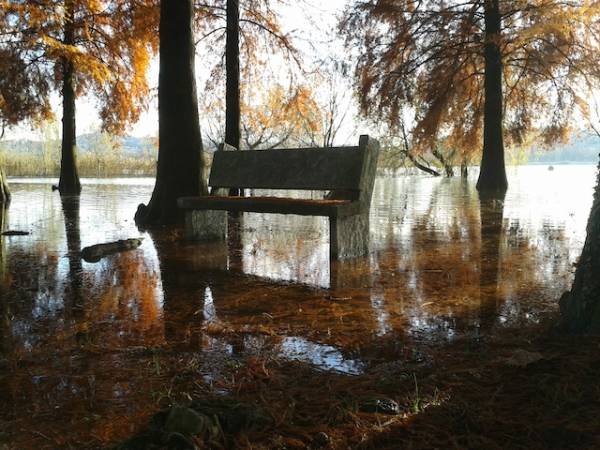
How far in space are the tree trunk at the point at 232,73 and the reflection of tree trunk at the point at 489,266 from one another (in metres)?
5.52

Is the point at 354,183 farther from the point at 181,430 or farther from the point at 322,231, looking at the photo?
the point at 181,430

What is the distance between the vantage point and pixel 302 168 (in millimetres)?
6184

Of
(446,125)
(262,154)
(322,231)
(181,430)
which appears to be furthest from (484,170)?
(181,430)

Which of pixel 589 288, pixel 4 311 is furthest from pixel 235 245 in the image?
pixel 589 288

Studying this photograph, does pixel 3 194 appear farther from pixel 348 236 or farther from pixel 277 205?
pixel 348 236

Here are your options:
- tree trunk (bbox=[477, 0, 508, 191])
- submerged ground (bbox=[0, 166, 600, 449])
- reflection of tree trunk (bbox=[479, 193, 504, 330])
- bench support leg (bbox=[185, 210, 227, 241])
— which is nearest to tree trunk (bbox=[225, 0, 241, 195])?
bench support leg (bbox=[185, 210, 227, 241])

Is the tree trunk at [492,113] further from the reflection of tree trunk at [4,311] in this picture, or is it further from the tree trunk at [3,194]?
the reflection of tree trunk at [4,311]

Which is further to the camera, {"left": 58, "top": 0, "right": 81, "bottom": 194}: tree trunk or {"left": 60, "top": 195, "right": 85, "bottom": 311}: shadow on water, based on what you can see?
{"left": 58, "top": 0, "right": 81, "bottom": 194}: tree trunk

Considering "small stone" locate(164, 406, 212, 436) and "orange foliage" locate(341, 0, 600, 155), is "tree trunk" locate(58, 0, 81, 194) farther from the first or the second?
"small stone" locate(164, 406, 212, 436)

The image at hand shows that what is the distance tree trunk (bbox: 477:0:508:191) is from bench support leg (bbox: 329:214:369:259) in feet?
42.4

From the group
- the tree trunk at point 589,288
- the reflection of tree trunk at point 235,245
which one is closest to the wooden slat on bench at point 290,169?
the reflection of tree trunk at point 235,245

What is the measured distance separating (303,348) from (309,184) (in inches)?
130

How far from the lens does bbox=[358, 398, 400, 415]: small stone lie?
6.96ft

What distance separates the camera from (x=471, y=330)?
3.18 m
